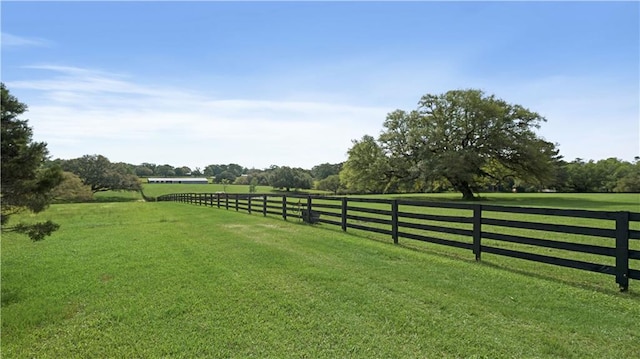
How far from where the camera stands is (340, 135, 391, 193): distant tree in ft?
118

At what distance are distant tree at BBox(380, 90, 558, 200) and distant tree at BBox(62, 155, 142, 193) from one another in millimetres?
54704

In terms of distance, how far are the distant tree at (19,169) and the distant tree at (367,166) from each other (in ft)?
106

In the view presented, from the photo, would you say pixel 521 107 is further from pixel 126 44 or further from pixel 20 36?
pixel 20 36

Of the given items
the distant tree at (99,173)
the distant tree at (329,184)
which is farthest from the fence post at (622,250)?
the distant tree at (99,173)

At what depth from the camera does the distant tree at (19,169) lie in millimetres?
4363

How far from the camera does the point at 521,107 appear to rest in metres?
34.1

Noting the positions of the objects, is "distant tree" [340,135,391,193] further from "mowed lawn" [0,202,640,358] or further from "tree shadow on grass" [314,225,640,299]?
"mowed lawn" [0,202,640,358]

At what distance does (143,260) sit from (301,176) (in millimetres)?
77078

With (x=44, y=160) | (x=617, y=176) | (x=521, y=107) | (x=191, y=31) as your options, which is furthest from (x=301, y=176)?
→ (x=44, y=160)

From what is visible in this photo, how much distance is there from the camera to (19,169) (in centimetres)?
445

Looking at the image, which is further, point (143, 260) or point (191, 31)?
point (191, 31)

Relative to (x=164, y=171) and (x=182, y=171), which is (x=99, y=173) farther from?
(x=182, y=171)

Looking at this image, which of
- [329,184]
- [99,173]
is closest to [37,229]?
[99,173]

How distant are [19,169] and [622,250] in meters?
7.86
